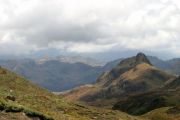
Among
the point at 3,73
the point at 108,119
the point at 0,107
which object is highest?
the point at 3,73

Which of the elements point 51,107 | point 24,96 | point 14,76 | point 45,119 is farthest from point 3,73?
point 45,119

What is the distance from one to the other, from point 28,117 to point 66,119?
11.7m

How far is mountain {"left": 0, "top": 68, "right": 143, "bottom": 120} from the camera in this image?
89.4 ft

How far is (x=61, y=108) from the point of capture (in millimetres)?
48438

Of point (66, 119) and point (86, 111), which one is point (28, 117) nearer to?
point (66, 119)

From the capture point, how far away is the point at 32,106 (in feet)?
142

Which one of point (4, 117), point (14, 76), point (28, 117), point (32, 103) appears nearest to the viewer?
point (4, 117)

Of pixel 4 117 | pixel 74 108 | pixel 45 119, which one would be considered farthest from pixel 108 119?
pixel 4 117

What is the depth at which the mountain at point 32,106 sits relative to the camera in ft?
89.4

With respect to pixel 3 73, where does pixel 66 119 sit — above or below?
below

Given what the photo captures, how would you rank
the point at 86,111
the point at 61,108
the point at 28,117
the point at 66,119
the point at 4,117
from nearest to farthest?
the point at 4,117, the point at 28,117, the point at 66,119, the point at 61,108, the point at 86,111

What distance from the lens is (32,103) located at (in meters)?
45.5

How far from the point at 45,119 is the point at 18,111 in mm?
2217

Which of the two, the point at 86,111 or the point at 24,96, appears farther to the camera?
the point at 86,111
